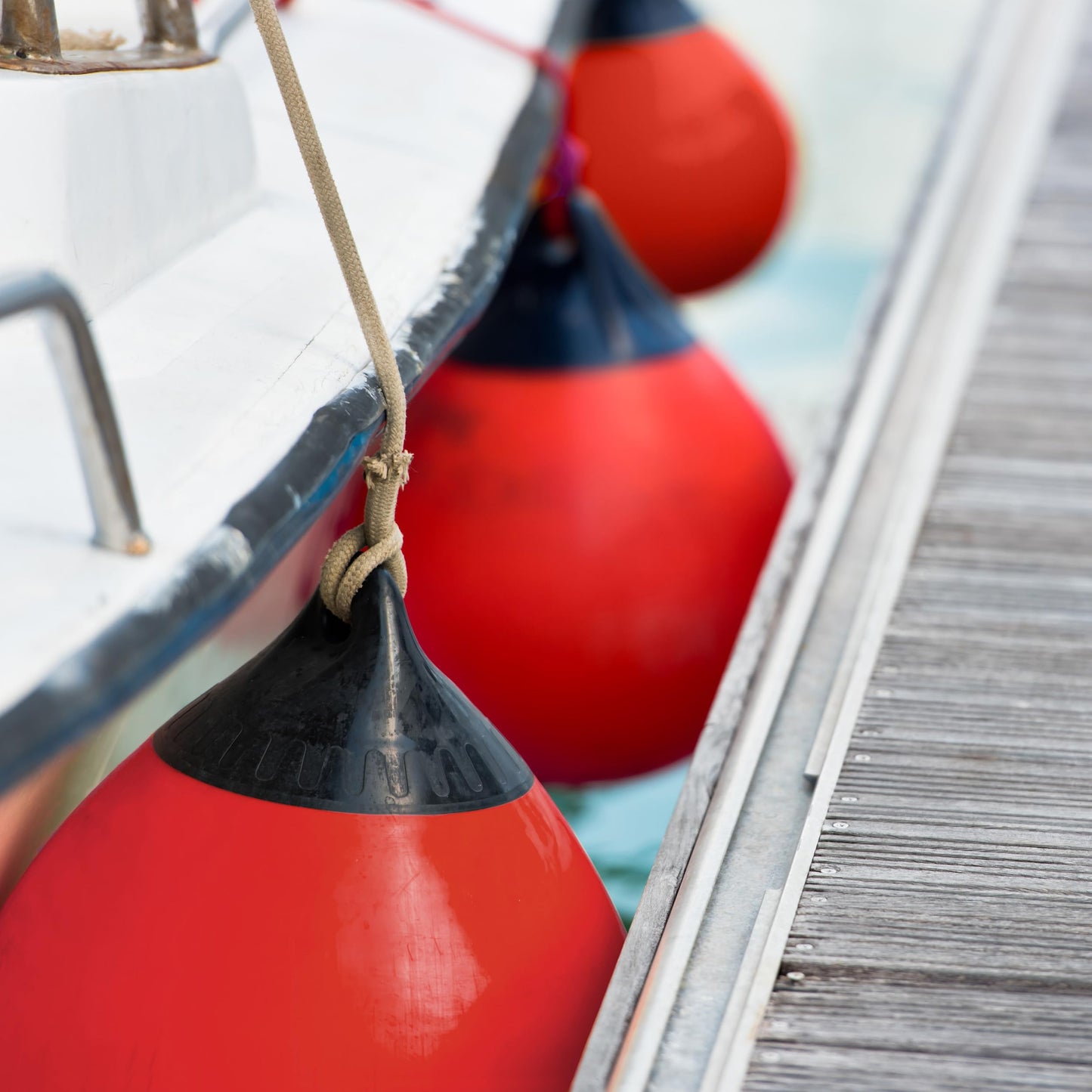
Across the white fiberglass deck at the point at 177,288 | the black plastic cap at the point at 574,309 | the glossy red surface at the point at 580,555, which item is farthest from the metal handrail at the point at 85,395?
the black plastic cap at the point at 574,309

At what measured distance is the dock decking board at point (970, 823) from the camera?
1.43 m

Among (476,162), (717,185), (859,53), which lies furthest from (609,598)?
(859,53)

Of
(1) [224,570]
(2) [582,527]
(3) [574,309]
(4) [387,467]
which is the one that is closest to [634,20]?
(3) [574,309]

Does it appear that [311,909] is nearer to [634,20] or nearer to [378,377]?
[378,377]

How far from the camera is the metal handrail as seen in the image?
44.5 inches

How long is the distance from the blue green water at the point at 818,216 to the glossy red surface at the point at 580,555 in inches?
8.6

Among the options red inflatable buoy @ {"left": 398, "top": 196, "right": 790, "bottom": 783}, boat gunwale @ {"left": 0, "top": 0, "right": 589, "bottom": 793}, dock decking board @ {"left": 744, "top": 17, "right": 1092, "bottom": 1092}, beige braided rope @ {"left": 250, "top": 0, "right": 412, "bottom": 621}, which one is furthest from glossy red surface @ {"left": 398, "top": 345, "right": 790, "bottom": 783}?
beige braided rope @ {"left": 250, "top": 0, "right": 412, "bottom": 621}

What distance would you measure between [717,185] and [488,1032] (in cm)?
360

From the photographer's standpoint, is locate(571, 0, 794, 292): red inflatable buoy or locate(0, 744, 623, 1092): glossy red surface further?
locate(571, 0, 794, 292): red inflatable buoy

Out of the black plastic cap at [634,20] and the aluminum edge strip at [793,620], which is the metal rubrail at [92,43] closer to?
the aluminum edge strip at [793,620]

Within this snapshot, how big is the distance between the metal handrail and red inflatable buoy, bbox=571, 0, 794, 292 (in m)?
3.54

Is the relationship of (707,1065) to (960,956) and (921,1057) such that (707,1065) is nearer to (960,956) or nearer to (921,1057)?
(921,1057)

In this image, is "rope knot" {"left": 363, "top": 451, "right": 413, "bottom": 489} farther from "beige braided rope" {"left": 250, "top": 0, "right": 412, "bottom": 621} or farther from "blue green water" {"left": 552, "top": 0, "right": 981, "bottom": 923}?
"blue green water" {"left": 552, "top": 0, "right": 981, "bottom": 923}

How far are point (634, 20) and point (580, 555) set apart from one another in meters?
2.66
